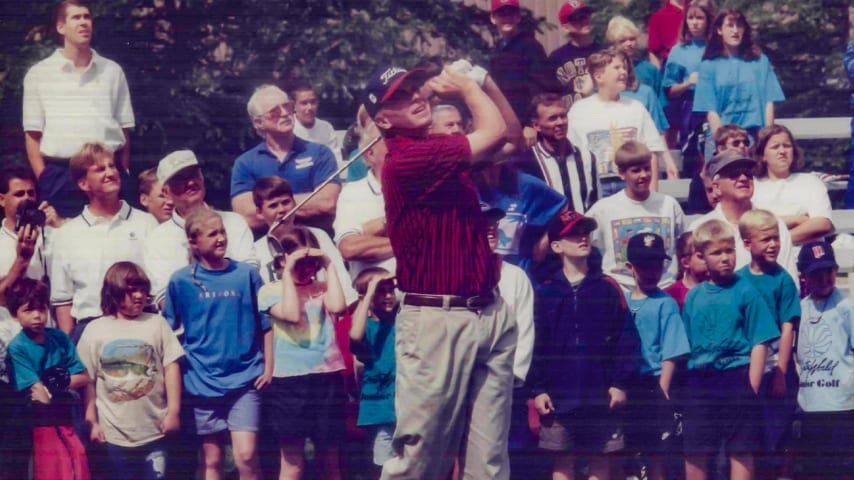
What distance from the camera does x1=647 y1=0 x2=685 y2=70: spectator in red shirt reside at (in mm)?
6660

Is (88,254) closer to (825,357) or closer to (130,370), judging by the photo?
(130,370)

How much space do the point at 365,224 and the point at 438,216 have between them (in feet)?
3.94

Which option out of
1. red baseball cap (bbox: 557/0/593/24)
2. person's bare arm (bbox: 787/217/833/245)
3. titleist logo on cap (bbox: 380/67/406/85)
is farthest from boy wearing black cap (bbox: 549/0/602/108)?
titleist logo on cap (bbox: 380/67/406/85)

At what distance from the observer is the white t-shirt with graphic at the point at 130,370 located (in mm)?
4941

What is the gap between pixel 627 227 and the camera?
17.1ft

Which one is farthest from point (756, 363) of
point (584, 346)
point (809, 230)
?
point (809, 230)

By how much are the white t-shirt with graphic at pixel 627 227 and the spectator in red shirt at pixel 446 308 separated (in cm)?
135

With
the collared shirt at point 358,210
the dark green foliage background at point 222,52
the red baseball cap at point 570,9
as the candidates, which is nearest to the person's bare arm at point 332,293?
the collared shirt at point 358,210

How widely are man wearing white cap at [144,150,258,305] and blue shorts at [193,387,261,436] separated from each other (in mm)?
400

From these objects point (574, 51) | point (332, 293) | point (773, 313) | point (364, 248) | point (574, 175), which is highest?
point (574, 51)

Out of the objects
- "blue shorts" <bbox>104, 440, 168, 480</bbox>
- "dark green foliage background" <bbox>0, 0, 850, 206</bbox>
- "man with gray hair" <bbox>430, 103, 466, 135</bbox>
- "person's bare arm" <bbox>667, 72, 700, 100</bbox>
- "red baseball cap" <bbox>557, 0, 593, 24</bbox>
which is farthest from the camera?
"person's bare arm" <bbox>667, 72, 700, 100</bbox>

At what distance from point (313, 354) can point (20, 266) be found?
98cm

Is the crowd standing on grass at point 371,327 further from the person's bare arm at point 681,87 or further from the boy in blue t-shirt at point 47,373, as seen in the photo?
the person's bare arm at point 681,87

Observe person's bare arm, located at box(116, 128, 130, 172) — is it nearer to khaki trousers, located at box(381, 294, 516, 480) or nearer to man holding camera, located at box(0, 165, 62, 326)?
man holding camera, located at box(0, 165, 62, 326)
